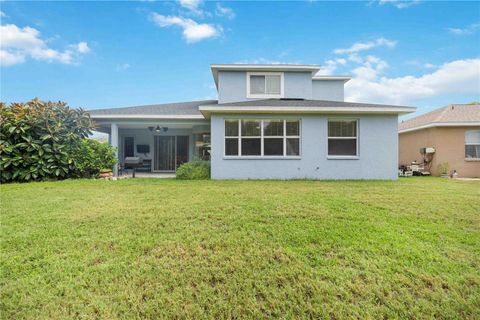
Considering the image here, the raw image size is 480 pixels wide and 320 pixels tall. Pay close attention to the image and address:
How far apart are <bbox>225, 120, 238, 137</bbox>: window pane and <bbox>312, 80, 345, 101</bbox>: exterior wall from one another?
7301mm

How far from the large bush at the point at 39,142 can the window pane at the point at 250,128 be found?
23.4 feet

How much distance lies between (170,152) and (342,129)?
1023 cm

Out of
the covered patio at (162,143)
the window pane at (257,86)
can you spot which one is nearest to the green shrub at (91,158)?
the covered patio at (162,143)

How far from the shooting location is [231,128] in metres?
10.3

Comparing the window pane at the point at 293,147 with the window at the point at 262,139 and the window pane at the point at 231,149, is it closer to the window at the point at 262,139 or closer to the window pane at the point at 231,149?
the window at the point at 262,139

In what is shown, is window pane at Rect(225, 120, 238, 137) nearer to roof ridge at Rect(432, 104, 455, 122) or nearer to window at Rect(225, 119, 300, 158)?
window at Rect(225, 119, 300, 158)

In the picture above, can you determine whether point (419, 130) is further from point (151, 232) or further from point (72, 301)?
point (72, 301)

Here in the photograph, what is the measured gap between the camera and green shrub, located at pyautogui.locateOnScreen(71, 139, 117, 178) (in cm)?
1002

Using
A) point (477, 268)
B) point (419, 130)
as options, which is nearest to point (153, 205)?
point (477, 268)

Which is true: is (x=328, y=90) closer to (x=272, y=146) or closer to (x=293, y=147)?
(x=293, y=147)

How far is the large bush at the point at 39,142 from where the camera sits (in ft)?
29.5

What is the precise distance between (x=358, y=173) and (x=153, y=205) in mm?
9046

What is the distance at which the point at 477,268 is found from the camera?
279 cm

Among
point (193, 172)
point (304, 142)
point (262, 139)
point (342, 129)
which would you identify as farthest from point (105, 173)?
point (342, 129)
